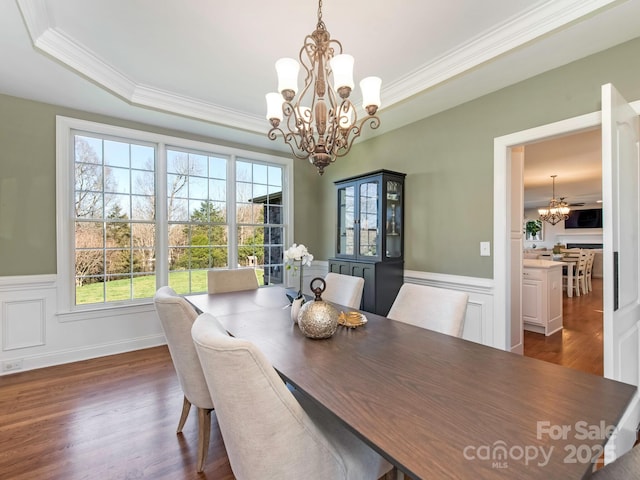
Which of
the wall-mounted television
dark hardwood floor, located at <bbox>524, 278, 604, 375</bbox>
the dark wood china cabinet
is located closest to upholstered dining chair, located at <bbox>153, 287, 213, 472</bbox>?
the dark wood china cabinet

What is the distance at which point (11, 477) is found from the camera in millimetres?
1599

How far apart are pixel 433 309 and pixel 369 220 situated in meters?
1.71

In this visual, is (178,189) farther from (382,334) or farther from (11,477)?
(382,334)

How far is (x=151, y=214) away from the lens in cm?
356

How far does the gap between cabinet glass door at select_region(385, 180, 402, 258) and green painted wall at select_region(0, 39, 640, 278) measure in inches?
4.1

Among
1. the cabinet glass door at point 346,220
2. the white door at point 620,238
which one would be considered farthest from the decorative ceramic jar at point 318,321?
the cabinet glass door at point 346,220

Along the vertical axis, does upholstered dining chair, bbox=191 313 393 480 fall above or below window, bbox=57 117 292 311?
below

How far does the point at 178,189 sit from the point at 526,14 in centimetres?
367

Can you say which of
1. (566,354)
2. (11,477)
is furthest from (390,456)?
(566,354)

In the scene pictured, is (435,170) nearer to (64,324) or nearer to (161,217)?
(161,217)

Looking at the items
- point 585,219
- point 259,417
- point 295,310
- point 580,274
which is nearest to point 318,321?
point 295,310

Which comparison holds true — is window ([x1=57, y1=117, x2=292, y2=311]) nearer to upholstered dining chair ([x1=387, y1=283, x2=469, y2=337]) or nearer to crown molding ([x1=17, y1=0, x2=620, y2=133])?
crown molding ([x1=17, y1=0, x2=620, y2=133])

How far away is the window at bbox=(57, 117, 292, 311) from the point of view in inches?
124

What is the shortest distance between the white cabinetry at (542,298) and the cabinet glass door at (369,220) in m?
2.26
